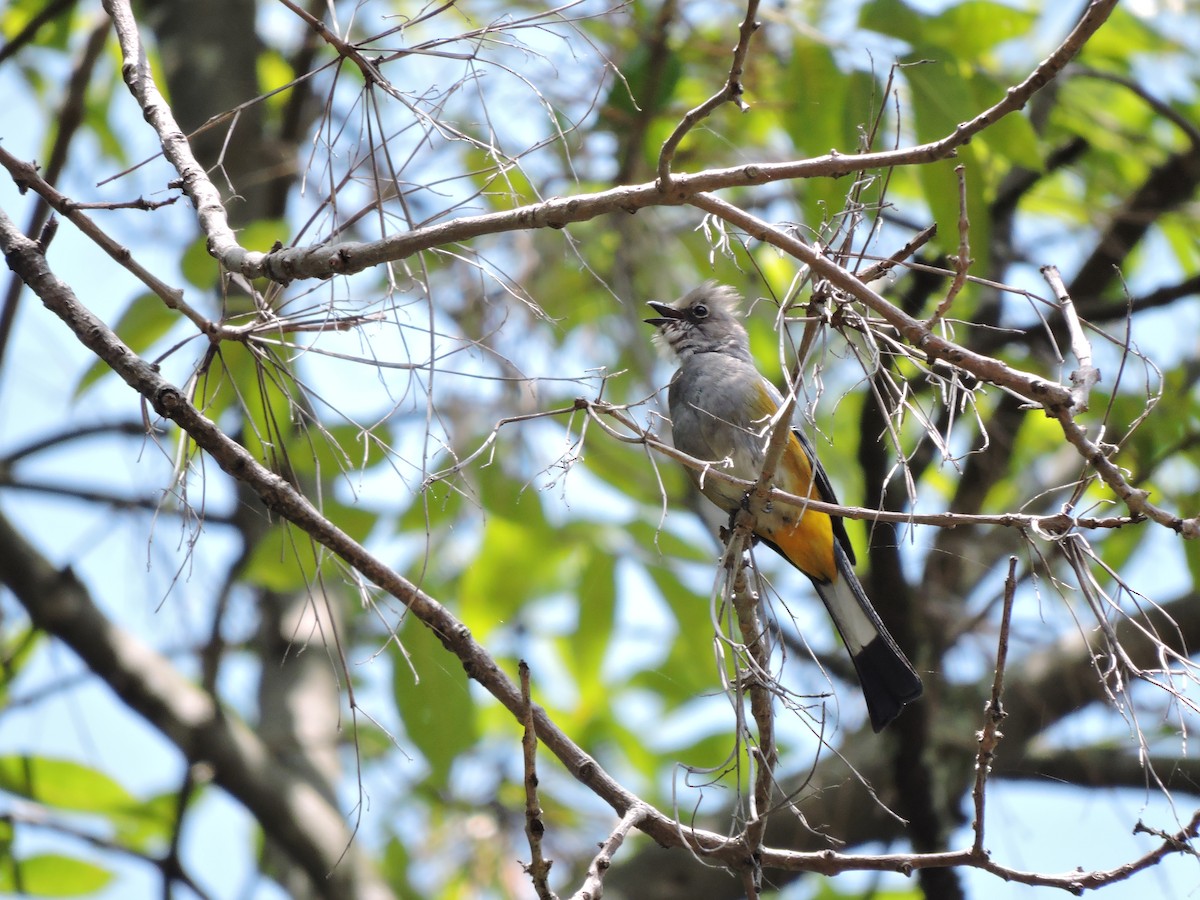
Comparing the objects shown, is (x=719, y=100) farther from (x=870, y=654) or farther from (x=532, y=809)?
(x=870, y=654)

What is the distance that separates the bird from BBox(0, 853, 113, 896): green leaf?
261cm

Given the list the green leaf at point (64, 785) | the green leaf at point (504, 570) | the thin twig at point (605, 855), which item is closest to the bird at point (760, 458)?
the green leaf at point (504, 570)

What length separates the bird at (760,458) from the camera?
12.7 feet

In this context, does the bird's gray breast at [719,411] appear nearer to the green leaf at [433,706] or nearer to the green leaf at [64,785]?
the green leaf at [433,706]

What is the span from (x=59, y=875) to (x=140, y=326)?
2200 millimetres

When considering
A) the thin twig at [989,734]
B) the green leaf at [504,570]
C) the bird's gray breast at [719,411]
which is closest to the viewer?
the thin twig at [989,734]

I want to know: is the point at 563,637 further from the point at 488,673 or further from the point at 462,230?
the point at 462,230

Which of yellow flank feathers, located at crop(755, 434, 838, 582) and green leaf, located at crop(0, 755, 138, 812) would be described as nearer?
yellow flank feathers, located at crop(755, 434, 838, 582)

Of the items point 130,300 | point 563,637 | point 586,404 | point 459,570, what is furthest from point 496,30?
point 563,637

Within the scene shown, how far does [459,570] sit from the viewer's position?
17.4 feet

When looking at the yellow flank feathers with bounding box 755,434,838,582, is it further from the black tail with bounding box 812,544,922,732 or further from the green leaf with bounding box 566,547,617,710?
the green leaf with bounding box 566,547,617,710

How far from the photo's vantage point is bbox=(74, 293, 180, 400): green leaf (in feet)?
11.0

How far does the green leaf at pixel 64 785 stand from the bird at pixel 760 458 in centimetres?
253

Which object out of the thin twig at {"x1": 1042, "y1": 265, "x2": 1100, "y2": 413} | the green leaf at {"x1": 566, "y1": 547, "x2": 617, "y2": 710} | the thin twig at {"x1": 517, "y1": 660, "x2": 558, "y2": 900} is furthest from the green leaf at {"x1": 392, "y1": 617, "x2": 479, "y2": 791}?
the thin twig at {"x1": 1042, "y1": 265, "x2": 1100, "y2": 413}
